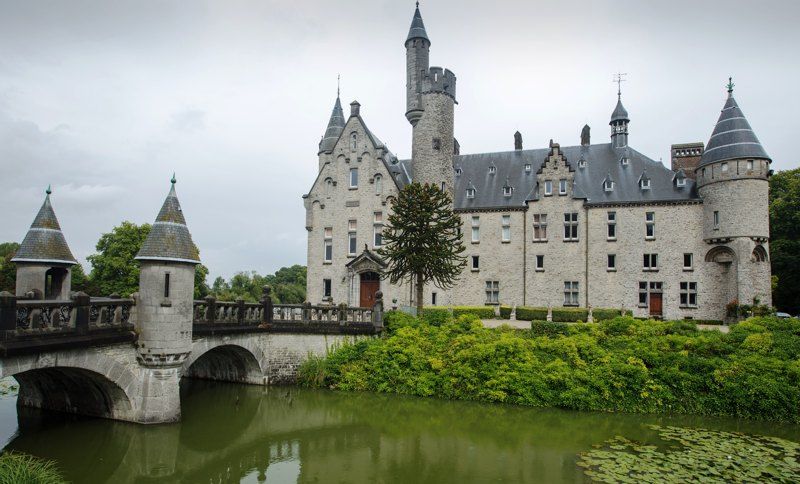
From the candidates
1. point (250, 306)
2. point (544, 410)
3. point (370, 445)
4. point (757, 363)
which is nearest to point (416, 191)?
point (250, 306)

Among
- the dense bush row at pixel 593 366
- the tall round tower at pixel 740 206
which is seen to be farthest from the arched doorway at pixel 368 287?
the tall round tower at pixel 740 206

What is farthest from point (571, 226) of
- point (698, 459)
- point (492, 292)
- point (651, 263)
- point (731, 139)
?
point (698, 459)

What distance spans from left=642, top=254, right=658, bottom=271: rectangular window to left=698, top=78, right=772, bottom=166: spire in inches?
245

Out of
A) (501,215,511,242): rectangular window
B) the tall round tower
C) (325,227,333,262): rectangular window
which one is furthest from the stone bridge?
the tall round tower

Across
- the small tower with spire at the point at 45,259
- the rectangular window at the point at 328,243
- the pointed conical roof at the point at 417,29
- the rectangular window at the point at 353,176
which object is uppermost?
→ the pointed conical roof at the point at 417,29

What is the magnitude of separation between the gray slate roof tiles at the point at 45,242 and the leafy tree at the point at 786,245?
44443 millimetres

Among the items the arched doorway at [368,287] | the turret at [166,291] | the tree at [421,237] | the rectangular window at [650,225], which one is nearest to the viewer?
the turret at [166,291]

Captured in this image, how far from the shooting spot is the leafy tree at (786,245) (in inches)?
1497

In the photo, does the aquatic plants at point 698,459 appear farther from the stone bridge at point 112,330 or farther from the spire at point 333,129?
the spire at point 333,129

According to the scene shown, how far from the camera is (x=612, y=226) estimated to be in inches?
1319

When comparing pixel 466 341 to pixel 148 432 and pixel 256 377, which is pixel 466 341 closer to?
pixel 256 377

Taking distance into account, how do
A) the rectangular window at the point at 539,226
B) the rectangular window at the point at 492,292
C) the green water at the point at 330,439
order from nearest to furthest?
the green water at the point at 330,439 → the rectangular window at the point at 539,226 → the rectangular window at the point at 492,292

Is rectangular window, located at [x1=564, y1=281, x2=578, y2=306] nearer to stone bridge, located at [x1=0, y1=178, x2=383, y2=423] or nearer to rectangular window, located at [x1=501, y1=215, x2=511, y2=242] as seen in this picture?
rectangular window, located at [x1=501, y1=215, x2=511, y2=242]

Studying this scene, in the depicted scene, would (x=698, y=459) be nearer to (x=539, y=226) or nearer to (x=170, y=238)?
(x=170, y=238)
